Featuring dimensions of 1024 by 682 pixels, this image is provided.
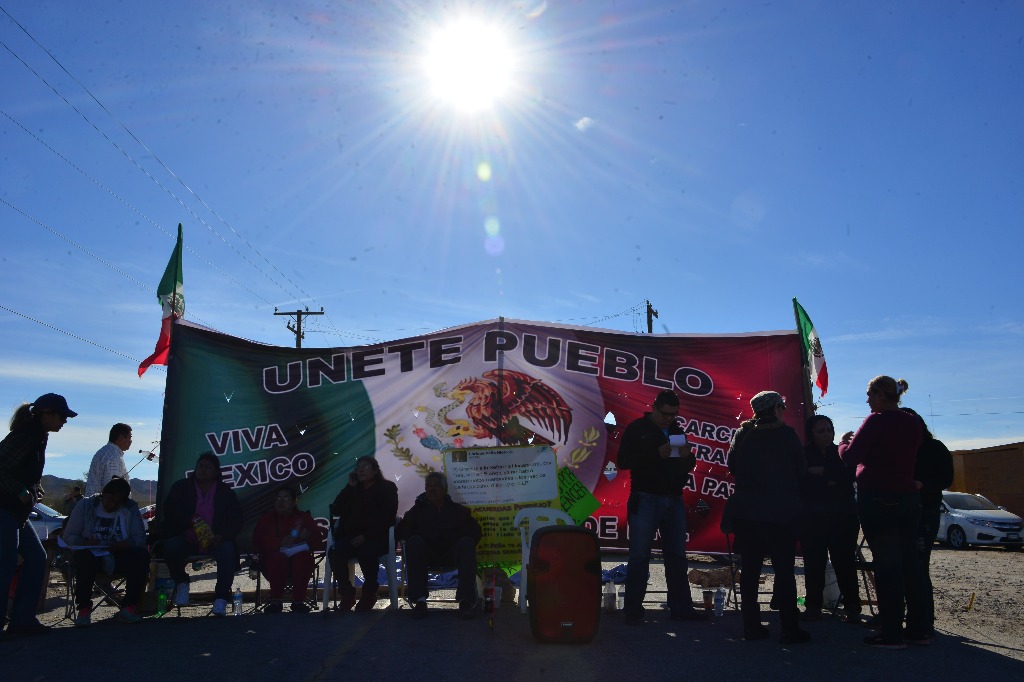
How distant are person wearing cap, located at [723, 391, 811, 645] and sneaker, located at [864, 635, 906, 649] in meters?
0.39

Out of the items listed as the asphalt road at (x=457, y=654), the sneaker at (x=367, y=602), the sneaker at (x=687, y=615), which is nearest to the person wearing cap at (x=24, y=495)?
the asphalt road at (x=457, y=654)

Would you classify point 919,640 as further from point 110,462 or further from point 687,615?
point 110,462

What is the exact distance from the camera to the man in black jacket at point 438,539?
707 centimetres

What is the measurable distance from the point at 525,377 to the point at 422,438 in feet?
4.25

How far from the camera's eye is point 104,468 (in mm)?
7777

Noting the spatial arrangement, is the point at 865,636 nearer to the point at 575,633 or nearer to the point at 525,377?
the point at 575,633

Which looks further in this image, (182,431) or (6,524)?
(182,431)

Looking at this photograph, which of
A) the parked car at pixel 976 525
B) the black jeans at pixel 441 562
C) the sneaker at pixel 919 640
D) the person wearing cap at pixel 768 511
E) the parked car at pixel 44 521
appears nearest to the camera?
the sneaker at pixel 919 640

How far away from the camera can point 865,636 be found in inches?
227

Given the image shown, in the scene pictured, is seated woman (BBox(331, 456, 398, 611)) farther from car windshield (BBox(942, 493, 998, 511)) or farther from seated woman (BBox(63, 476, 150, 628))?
car windshield (BBox(942, 493, 998, 511))

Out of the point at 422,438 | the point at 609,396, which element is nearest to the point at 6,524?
the point at 422,438

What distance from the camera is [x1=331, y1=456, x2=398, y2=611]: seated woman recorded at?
7.47m

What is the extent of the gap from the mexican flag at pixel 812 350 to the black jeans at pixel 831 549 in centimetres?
211

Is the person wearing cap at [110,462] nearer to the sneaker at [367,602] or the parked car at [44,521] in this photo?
the sneaker at [367,602]
